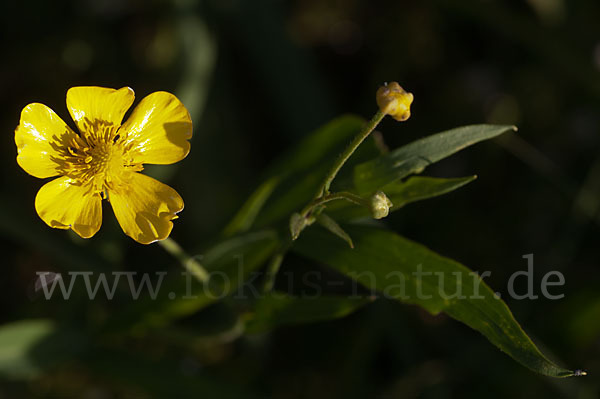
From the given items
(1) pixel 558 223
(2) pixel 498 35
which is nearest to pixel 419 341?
(1) pixel 558 223

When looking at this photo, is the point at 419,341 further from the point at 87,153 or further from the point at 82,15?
the point at 82,15

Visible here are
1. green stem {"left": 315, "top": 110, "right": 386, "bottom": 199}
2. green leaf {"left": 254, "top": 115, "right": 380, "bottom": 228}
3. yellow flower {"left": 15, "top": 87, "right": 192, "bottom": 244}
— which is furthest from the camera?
green leaf {"left": 254, "top": 115, "right": 380, "bottom": 228}

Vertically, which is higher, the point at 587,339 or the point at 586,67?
the point at 586,67

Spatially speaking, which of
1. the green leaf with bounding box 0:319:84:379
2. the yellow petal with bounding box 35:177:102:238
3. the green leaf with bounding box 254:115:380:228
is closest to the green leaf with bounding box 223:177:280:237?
the green leaf with bounding box 254:115:380:228

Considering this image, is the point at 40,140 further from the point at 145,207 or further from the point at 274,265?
the point at 274,265

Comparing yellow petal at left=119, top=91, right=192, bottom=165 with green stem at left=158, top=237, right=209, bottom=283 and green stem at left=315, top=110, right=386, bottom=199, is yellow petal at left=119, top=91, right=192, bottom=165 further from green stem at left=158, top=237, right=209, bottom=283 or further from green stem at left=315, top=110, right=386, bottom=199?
green stem at left=315, top=110, right=386, bottom=199

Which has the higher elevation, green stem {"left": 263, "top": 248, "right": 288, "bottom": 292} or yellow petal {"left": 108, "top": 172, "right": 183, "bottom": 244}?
yellow petal {"left": 108, "top": 172, "right": 183, "bottom": 244}
